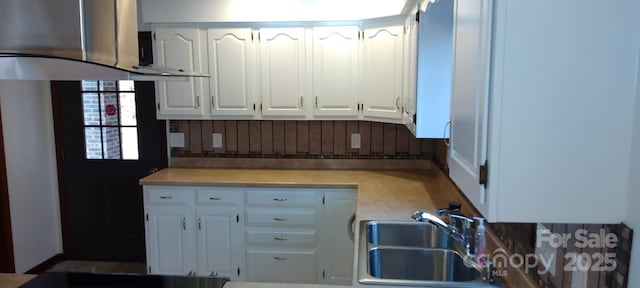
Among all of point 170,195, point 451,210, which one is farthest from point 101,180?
point 451,210

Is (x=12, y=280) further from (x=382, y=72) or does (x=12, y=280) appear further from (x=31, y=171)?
(x=31, y=171)

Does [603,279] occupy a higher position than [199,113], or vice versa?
[199,113]

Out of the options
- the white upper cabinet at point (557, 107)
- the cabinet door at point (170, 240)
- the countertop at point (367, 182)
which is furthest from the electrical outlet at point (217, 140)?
the white upper cabinet at point (557, 107)

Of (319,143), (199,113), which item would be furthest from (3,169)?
(319,143)

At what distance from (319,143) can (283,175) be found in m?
0.47

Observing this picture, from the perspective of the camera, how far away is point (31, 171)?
3777mm

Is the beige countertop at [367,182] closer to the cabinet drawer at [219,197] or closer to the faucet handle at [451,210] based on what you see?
the cabinet drawer at [219,197]

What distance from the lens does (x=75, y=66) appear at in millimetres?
1174

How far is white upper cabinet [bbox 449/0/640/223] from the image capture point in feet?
3.08

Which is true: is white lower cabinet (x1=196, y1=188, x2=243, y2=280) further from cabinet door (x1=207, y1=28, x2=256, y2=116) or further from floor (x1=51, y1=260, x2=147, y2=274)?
floor (x1=51, y1=260, x2=147, y2=274)

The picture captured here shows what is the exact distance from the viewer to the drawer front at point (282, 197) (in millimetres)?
3195

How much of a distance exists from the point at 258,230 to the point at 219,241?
1.00 feet

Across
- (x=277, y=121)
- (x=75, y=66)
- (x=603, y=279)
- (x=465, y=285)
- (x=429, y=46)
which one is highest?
(x=429, y=46)

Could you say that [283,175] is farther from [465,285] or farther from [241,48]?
[465,285]
